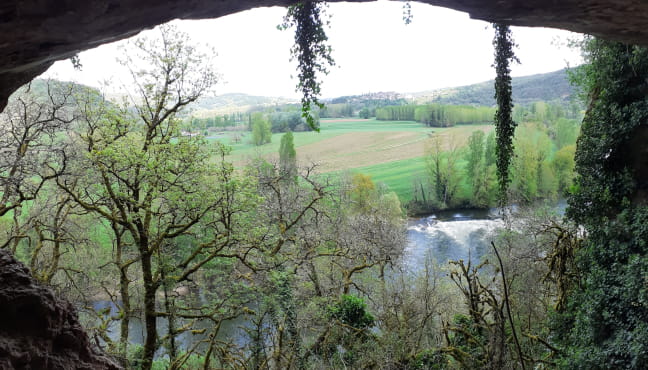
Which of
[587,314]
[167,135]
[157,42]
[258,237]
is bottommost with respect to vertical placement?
[587,314]

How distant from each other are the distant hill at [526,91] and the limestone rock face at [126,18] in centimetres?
2627

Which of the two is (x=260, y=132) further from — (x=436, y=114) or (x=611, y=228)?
(x=611, y=228)

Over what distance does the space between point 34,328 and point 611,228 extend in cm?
922

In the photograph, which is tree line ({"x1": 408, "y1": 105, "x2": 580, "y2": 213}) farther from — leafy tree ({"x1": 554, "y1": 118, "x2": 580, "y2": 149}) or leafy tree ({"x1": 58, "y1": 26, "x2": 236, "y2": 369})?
leafy tree ({"x1": 58, "y1": 26, "x2": 236, "y2": 369})

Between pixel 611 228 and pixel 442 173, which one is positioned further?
pixel 442 173

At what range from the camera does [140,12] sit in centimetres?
307

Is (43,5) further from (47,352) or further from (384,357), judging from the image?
(384,357)

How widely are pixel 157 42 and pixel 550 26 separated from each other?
351 inches

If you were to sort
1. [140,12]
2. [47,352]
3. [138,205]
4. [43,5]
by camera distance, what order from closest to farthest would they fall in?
[43,5]
[140,12]
[47,352]
[138,205]

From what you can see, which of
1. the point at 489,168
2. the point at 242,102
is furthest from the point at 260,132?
the point at 489,168

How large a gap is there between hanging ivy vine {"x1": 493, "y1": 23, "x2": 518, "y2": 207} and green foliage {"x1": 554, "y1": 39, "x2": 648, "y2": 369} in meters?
2.15

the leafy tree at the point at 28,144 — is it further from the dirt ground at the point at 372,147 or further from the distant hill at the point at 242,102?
the dirt ground at the point at 372,147

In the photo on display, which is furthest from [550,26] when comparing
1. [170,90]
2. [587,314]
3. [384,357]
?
[170,90]

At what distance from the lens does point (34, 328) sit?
382 cm
